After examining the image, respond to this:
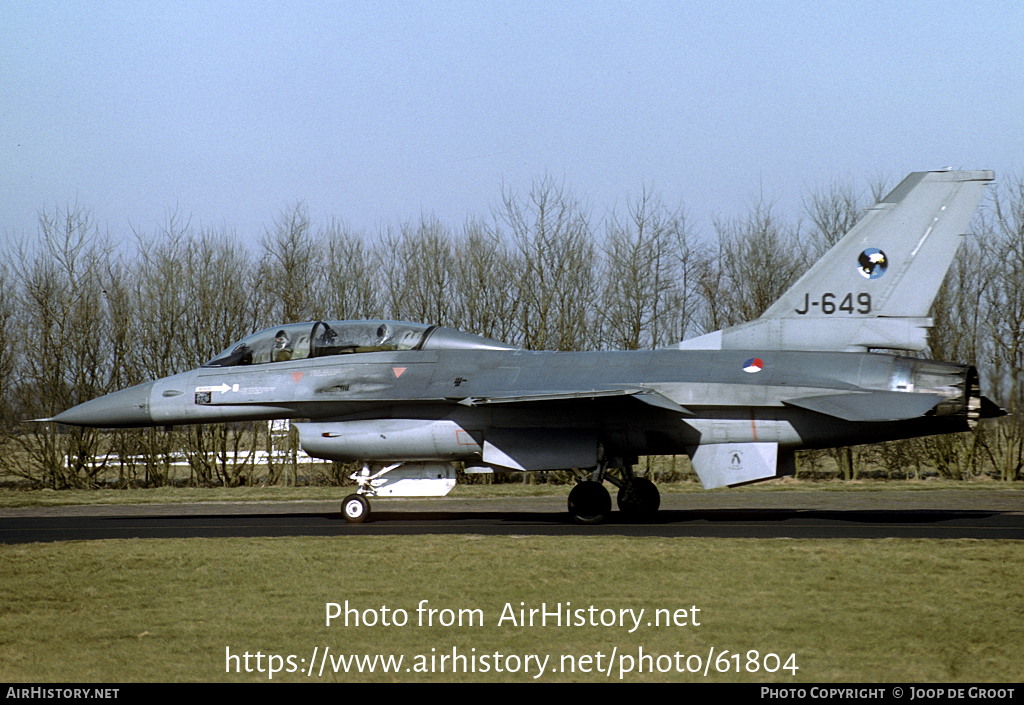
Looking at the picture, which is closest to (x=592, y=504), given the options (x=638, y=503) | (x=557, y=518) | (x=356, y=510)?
(x=638, y=503)

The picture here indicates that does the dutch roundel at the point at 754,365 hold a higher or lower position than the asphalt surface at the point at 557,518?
higher

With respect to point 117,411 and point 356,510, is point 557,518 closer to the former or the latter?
point 356,510

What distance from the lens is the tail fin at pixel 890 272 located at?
1371 centimetres

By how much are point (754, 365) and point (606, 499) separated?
3057 mm

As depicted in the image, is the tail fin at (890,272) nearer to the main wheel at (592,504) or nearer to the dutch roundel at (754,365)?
the dutch roundel at (754,365)

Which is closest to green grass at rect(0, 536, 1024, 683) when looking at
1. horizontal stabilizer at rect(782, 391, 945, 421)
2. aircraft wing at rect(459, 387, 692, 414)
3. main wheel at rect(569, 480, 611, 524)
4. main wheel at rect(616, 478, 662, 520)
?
horizontal stabilizer at rect(782, 391, 945, 421)

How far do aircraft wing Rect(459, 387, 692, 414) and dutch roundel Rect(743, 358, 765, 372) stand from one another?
42.9 inches

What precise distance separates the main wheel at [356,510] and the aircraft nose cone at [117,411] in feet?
12.7

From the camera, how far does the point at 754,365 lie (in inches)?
543

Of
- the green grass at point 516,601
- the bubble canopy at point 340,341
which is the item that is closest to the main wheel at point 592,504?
the green grass at point 516,601

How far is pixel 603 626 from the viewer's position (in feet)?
23.3
